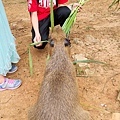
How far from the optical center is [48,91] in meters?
2.70

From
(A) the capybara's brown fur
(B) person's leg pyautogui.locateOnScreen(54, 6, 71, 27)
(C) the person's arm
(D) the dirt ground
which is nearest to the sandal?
(D) the dirt ground

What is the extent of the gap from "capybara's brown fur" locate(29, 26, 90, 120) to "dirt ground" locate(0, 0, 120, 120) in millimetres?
512

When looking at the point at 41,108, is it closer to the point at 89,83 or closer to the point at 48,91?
the point at 48,91

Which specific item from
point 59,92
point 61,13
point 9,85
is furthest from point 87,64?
point 59,92

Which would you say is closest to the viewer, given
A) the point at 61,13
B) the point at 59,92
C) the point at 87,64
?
the point at 59,92

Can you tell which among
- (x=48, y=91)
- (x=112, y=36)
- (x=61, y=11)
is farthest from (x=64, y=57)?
(x=112, y=36)

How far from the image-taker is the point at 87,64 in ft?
12.8

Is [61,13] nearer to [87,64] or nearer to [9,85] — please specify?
[87,64]

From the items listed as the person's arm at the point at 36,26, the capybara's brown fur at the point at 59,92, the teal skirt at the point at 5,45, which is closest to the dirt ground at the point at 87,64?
the teal skirt at the point at 5,45

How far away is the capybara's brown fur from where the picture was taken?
2553 mm

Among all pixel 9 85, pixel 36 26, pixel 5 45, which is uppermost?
pixel 36 26

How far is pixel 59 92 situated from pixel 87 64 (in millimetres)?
1305

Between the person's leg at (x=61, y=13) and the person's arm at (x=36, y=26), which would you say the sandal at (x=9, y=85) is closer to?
the person's arm at (x=36, y=26)

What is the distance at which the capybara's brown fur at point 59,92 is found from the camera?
2.55 m
